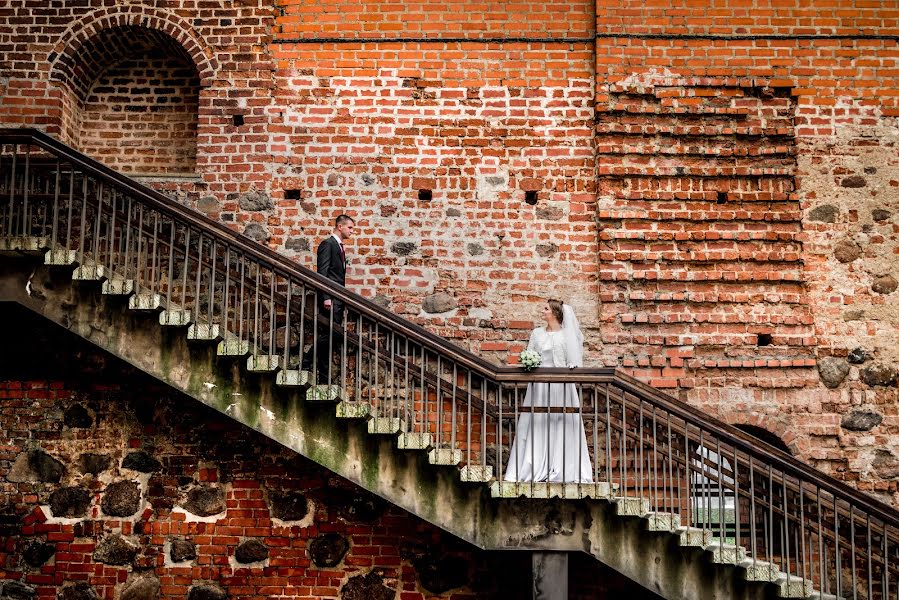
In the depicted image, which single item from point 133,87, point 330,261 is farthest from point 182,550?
point 133,87

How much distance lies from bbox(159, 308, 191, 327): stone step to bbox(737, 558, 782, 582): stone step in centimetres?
483

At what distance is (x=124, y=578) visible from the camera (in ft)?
30.3

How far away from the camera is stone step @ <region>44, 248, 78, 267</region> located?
26.1ft

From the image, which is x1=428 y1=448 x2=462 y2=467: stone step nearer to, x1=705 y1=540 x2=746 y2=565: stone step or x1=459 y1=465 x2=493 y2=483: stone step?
x1=459 y1=465 x2=493 y2=483: stone step

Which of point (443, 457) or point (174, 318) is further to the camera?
point (174, 318)

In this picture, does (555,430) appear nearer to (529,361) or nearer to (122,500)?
(529,361)

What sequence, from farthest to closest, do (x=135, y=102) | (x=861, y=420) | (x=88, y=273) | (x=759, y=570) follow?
(x=135, y=102) < (x=861, y=420) < (x=88, y=273) < (x=759, y=570)

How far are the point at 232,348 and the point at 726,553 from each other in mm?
4273

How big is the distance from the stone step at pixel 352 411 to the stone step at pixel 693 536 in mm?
2618

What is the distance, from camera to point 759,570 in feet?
24.5

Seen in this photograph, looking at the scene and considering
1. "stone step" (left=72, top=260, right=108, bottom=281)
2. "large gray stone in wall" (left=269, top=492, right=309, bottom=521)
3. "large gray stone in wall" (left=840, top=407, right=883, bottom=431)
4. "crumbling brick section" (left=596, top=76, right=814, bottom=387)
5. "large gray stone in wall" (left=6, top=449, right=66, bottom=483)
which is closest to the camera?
"stone step" (left=72, top=260, right=108, bottom=281)

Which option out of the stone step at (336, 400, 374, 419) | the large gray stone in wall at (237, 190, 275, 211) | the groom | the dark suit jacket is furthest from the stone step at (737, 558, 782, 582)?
the large gray stone in wall at (237, 190, 275, 211)

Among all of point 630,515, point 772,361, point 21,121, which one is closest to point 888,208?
point 772,361

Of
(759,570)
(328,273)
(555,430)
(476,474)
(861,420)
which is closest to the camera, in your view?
(759,570)
